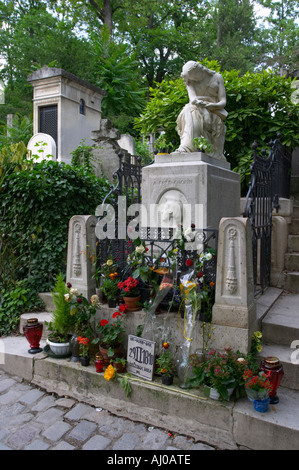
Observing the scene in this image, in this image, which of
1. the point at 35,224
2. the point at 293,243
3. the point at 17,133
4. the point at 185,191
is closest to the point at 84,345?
the point at 185,191

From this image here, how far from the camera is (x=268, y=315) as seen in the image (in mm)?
3328

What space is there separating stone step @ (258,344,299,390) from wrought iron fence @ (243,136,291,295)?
0.75m

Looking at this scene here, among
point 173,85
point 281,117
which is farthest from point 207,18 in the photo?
point 281,117

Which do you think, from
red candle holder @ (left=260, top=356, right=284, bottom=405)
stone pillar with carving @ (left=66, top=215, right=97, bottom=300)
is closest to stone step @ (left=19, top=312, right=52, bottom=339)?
stone pillar with carving @ (left=66, top=215, right=97, bottom=300)

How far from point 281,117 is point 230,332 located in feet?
17.2

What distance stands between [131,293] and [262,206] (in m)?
2.07

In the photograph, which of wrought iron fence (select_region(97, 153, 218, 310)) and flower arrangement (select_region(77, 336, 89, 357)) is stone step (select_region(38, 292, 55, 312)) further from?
flower arrangement (select_region(77, 336, 89, 357))

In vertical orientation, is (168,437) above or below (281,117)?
below

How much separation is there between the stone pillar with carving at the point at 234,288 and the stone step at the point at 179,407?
1.58ft

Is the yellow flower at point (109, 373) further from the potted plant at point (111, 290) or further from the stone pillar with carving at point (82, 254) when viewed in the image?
the stone pillar with carving at point (82, 254)

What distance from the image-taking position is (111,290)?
3.47 meters

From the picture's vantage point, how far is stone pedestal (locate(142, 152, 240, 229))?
13.1ft

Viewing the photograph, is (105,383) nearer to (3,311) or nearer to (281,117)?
(3,311)

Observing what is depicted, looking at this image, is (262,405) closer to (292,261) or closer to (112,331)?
(112,331)
